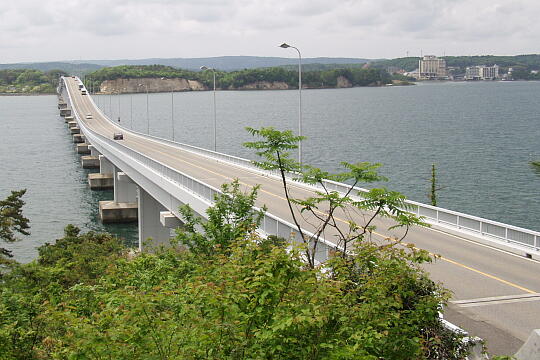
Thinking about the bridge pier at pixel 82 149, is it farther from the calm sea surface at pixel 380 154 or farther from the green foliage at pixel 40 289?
the green foliage at pixel 40 289

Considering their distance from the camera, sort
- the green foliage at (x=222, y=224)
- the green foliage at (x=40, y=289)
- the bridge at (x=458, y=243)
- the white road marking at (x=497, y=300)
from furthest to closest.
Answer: the green foliage at (x=222, y=224)
the white road marking at (x=497, y=300)
the bridge at (x=458, y=243)
the green foliage at (x=40, y=289)

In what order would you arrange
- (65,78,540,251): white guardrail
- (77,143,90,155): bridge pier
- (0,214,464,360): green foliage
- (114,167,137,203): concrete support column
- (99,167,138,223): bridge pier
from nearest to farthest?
1. (0,214,464,360): green foliage
2. (65,78,540,251): white guardrail
3. (99,167,138,223): bridge pier
4. (114,167,137,203): concrete support column
5. (77,143,90,155): bridge pier

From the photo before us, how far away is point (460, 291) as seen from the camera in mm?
16547

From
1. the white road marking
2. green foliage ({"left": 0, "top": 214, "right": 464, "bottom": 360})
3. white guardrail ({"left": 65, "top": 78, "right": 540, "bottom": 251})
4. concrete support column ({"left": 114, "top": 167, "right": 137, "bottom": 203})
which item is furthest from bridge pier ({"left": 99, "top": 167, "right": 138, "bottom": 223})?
green foliage ({"left": 0, "top": 214, "right": 464, "bottom": 360})

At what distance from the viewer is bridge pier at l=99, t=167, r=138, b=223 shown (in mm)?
62625

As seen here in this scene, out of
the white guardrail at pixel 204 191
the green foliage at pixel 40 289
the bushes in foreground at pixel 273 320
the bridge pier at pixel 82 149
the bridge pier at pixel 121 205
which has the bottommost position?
the bridge pier at pixel 121 205

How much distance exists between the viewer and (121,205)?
63.9 meters

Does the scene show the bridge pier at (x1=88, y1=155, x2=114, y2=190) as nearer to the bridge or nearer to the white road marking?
the bridge

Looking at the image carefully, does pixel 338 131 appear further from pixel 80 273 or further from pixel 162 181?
pixel 80 273

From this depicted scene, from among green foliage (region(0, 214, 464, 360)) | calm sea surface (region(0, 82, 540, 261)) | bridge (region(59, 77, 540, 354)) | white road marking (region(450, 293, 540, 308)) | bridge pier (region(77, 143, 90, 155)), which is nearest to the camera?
green foliage (region(0, 214, 464, 360))

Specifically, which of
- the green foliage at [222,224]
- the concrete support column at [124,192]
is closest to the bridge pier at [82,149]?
the concrete support column at [124,192]

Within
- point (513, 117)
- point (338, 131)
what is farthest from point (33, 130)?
point (513, 117)

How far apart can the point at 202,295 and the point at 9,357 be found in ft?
12.0

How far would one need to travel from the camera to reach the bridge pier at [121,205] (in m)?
62.6
